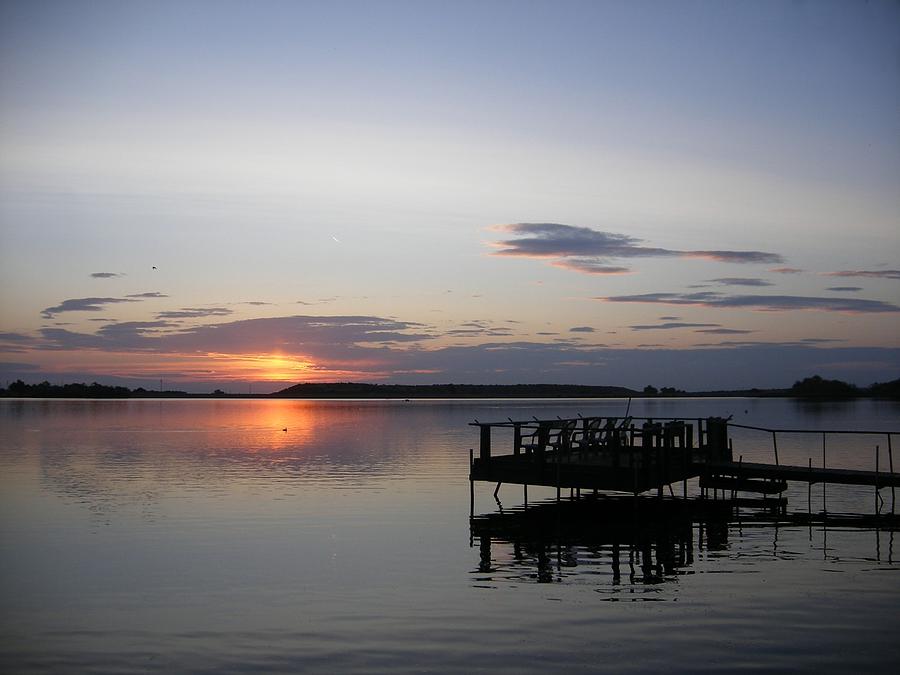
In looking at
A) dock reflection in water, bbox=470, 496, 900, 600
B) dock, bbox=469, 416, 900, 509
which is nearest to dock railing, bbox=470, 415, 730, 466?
dock, bbox=469, 416, 900, 509

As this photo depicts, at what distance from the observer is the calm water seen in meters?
12.4

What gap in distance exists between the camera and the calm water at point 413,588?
1245 cm

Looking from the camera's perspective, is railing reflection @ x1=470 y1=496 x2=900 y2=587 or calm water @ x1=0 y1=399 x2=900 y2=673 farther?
railing reflection @ x1=470 y1=496 x2=900 y2=587

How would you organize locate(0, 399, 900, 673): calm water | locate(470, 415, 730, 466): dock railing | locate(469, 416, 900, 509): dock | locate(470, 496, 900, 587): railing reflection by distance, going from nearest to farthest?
locate(0, 399, 900, 673): calm water, locate(470, 496, 900, 587): railing reflection, locate(469, 416, 900, 509): dock, locate(470, 415, 730, 466): dock railing

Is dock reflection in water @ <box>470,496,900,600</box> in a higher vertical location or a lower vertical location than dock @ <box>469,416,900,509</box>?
lower

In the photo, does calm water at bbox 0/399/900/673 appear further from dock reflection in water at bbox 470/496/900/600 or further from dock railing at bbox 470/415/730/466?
dock railing at bbox 470/415/730/466

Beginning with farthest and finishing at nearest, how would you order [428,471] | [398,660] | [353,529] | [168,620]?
[428,471] < [353,529] < [168,620] < [398,660]

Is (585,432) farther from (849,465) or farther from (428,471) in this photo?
(849,465)

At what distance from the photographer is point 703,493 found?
31.8 meters

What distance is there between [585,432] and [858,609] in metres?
14.6

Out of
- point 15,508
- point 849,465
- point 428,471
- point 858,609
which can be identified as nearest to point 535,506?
point 428,471

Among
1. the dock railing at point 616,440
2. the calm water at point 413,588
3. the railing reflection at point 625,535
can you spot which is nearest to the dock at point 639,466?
the dock railing at point 616,440

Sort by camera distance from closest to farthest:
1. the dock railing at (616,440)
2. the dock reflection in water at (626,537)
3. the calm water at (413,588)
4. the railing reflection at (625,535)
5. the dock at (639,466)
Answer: the calm water at (413,588), the dock reflection in water at (626,537), the railing reflection at (625,535), the dock at (639,466), the dock railing at (616,440)

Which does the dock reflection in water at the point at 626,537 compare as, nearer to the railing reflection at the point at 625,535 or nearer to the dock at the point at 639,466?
the railing reflection at the point at 625,535
